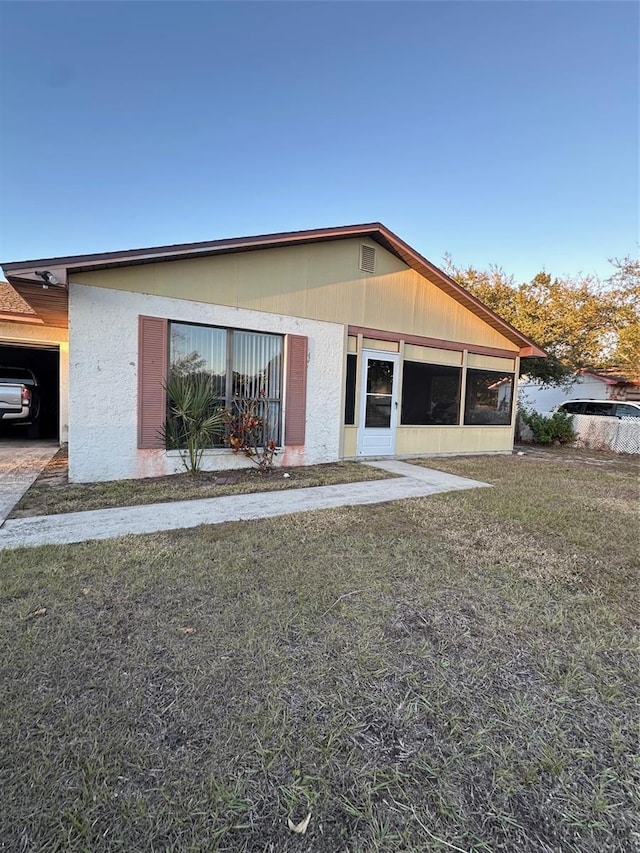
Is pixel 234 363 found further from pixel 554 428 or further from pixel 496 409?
pixel 554 428

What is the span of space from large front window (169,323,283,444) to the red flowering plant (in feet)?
0.17

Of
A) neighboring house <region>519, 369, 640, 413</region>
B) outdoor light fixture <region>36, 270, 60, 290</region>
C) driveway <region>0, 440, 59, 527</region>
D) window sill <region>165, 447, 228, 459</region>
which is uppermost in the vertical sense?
outdoor light fixture <region>36, 270, 60, 290</region>

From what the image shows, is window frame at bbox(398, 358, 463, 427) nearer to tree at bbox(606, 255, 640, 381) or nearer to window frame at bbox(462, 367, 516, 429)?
window frame at bbox(462, 367, 516, 429)

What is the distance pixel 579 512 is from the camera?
17.2ft

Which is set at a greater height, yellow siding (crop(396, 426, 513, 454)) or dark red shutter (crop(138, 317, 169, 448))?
dark red shutter (crop(138, 317, 169, 448))

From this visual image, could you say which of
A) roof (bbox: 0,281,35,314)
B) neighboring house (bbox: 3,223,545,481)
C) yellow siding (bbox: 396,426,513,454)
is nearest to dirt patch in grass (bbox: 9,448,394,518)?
neighboring house (bbox: 3,223,545,481)

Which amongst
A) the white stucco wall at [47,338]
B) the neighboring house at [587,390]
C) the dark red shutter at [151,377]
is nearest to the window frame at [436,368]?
the dark red shutter at [151,377]

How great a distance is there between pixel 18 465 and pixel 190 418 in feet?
11.7

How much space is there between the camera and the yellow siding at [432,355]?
9.42 meters

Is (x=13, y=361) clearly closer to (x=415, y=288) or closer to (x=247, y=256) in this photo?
(x=247, y=256)

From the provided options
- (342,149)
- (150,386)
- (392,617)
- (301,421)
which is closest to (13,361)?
(150,386)

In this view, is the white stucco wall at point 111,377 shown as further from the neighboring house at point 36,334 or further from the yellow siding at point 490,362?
the yellow siding at point 490,362

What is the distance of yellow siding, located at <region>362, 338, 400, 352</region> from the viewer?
8.71 meters

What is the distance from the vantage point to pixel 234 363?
7.01m
